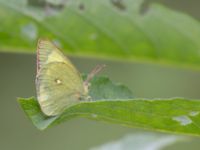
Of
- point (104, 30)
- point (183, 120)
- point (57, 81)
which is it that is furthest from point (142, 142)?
point (183, 120)

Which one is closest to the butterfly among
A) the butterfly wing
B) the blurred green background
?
the butterfly wing

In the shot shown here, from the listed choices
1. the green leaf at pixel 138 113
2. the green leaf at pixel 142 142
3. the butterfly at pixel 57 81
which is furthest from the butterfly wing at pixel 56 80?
the green leaf at pixel 142 142

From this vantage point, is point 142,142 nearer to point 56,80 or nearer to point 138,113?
point 56,80

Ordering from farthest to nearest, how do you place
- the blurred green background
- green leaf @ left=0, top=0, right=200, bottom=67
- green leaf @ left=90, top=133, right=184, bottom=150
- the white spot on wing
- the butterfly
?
the blurred green background < green leaf @ left=90, top=133, right=184, bottom=150 < green leaf @ left=0, top=0, right=200, bottom=67 < the butterfly < the white spot on wing

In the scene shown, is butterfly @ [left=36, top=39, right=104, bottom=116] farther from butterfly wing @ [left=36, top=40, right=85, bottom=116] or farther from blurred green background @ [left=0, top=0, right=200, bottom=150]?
blurred green background @ [left=0, top=0, right=200, bottom=150]

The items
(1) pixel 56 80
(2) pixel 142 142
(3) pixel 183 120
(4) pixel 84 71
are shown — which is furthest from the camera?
(4) pixel 84 71

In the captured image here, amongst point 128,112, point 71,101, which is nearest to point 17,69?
point 71,101

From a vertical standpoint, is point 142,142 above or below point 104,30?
below
